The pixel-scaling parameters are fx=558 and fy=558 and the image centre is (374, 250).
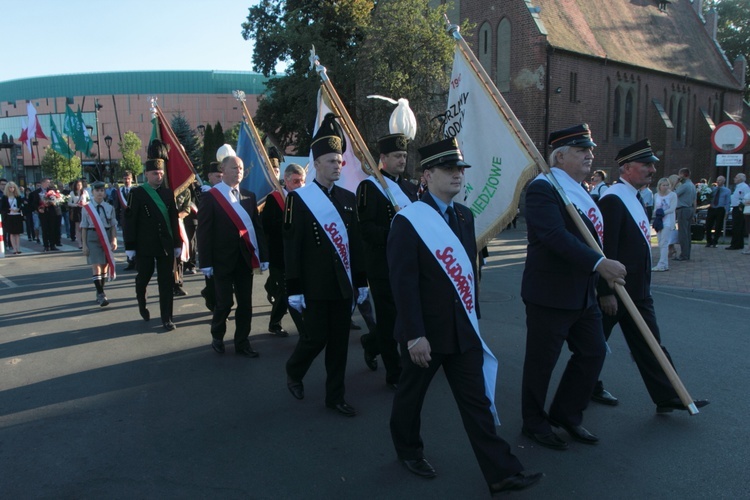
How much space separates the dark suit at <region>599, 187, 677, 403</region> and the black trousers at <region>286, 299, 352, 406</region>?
7.02 ft

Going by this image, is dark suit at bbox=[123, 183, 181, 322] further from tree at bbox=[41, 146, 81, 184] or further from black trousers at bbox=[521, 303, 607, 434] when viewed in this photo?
tree at bbox=[41, 146, 81, 184]

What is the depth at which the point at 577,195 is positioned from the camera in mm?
3932

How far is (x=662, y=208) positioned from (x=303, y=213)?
1043 cm

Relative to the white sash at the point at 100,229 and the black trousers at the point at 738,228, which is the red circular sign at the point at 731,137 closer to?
the black trousers at the point at 738,228

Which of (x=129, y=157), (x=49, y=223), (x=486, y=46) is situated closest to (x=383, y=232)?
(x=49, y=223)

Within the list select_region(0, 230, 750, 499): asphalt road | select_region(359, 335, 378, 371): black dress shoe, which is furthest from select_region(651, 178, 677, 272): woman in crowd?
select_region(359, 335, 378, 371): black dress shoe

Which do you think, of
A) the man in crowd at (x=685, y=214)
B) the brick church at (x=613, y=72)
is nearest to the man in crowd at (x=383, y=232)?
the man in crowd at (x=685, y=214)

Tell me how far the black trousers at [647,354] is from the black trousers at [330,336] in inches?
85.4

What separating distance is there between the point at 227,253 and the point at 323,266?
1935 mm

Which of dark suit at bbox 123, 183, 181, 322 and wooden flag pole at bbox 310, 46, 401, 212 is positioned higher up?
wooden flag pole at bbox 310, 46, 401, 212

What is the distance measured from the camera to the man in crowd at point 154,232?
23.1ft

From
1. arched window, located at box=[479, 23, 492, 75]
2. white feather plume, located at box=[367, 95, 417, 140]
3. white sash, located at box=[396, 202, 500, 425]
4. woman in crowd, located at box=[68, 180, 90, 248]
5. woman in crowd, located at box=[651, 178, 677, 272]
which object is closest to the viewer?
white sash, located at box=[396, 202, 500, 425]

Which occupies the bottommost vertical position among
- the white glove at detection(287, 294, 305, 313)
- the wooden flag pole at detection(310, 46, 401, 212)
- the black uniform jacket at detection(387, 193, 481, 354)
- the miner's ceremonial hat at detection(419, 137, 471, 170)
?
the white glove at detection(287, 294, 305, 313)

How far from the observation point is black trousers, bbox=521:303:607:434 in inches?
149
